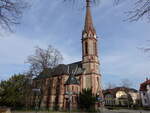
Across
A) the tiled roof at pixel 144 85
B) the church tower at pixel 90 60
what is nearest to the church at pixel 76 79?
the church tower at pixel 90 60

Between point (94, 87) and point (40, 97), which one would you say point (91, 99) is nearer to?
point (94, 87)

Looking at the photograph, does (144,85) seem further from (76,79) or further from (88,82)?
(76,79)

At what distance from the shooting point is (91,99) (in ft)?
156

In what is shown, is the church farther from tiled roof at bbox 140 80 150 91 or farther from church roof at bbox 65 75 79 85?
tiled roof at bbox 140 80 150 91

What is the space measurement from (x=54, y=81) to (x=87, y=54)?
44.5 feet

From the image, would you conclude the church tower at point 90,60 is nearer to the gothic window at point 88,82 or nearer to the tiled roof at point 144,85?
the gothic window at point 88,82

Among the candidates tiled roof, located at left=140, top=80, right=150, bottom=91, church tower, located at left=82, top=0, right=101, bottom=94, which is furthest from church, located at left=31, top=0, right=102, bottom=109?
tiled roof, located at left=140, top=80, right=150, bottom=91

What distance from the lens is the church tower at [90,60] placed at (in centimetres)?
5493

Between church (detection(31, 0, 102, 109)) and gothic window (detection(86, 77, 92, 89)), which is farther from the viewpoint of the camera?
gothic window (detection(86, 77, 92, 89))

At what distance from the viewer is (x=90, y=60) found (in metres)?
56.2

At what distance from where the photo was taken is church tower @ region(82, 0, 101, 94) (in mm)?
54934


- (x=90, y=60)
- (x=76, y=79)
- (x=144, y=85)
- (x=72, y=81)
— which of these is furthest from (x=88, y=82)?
(x=144, y=85)

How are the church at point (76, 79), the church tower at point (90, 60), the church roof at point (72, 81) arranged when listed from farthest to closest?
1. the church tower at point (90, 60)
2. the church roof at point (72, 81)
3. the church at point (76, 79)

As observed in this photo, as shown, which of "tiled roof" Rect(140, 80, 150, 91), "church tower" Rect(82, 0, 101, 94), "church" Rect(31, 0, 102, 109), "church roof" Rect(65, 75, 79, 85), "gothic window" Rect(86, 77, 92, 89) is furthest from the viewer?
"tiled roof" Rect(140, 80, 150, 91)
